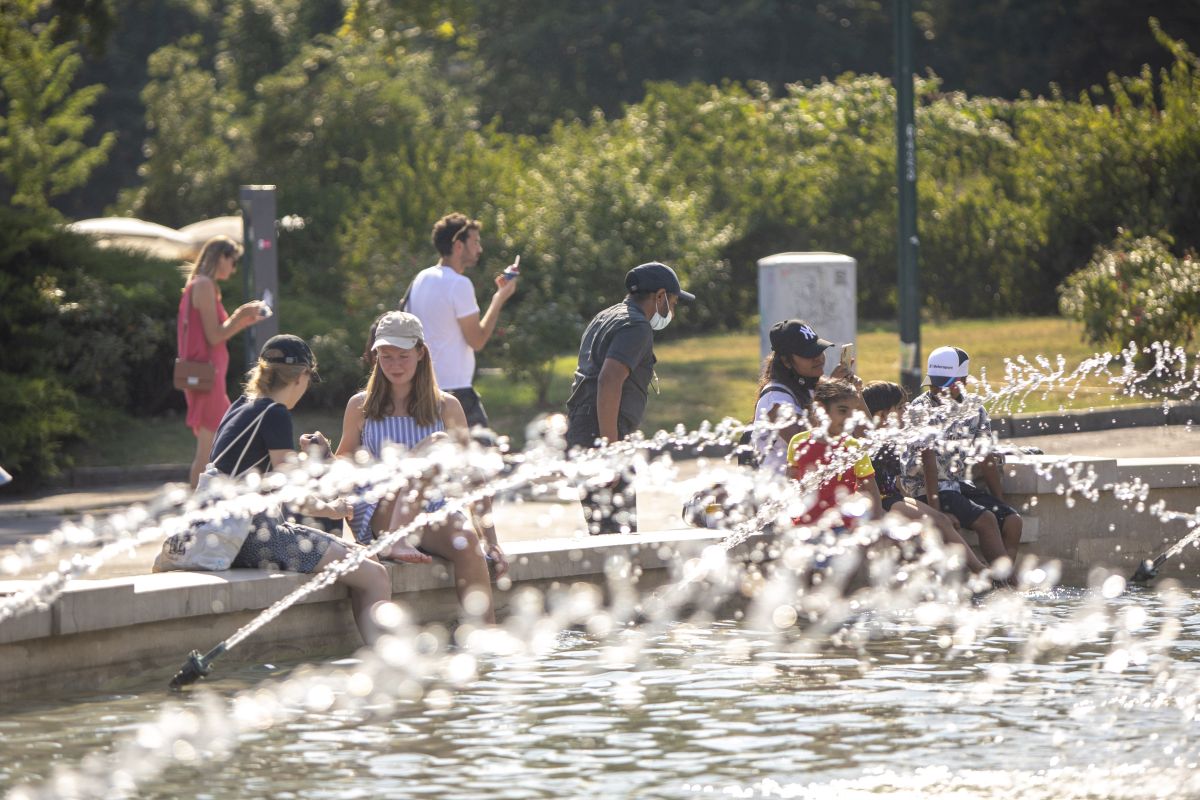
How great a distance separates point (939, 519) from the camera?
30.4 ft

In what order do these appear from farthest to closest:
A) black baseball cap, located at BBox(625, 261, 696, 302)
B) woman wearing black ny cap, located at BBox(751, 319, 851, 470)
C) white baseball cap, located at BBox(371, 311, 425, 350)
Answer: black baseball cap, located at BBox(625, 261, 696, 302) → woman wearing black ny cap, located at BBox(751, 319, 851, 470) → white baseball cap, located at BBox(371, 311, 425, 350)

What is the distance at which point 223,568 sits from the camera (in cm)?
773

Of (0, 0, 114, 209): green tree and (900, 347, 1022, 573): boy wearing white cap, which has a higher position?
(0, 0, 114, 209): green tree

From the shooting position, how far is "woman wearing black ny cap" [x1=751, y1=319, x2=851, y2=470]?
29.3 ft

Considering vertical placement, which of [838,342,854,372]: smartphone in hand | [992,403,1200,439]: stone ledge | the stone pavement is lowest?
the stone pavement

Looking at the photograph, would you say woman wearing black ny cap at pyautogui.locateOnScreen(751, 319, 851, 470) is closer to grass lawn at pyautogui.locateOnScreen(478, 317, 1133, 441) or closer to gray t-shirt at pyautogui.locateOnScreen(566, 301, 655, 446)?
gray t-shirt at pyautogui.locateOnScreen(566, 301, 655, 446)

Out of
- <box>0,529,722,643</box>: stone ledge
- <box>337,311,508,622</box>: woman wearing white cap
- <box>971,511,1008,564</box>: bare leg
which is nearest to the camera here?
<box>0,529,722,643</box>: stone ledge

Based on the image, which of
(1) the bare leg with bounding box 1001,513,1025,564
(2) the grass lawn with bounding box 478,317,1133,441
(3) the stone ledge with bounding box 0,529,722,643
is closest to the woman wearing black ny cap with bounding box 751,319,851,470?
(3) the stone ledge with bounding box 0,529,722,643

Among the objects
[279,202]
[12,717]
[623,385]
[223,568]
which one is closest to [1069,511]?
[623,385]

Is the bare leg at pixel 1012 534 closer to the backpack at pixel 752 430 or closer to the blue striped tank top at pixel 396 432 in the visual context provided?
the backpack at pixel 752 430

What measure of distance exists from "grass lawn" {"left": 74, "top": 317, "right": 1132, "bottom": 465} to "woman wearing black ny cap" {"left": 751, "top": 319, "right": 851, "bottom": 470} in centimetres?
677

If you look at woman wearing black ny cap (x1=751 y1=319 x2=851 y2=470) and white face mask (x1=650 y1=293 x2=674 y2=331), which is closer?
woman wearing black ny cap (x1=751 y1=319 x2=851 y2=470)

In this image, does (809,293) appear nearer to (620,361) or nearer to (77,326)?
(620,361)

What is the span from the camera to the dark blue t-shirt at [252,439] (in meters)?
7.93
